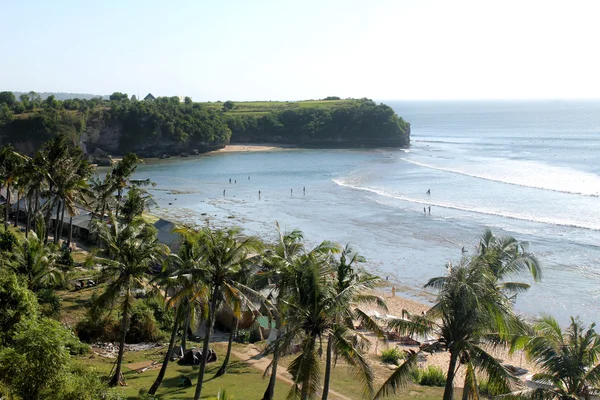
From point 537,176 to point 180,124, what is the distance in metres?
69.6

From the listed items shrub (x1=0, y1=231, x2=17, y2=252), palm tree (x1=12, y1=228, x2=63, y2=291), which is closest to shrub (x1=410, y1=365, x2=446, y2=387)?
palm tree (x1=12, y1=228, x2=63, y2=291)

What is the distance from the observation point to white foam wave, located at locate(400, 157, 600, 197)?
74000mm

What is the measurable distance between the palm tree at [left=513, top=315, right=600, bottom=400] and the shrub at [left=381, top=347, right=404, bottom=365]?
42.1 feet

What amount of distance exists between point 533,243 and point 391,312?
780 inches

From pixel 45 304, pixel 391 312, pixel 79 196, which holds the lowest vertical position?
pixel 391 312

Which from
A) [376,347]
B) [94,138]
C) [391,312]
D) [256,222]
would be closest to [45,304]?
[376,347]

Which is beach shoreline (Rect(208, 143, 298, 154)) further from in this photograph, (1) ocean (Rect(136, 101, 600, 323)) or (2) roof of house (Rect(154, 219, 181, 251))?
(2) roof of house (Rect(154, 219, 181, 251))

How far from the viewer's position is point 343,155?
409ft

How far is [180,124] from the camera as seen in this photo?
122 metres

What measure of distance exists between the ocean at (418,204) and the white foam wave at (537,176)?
145mm

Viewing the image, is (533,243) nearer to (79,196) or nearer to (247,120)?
(79,196)

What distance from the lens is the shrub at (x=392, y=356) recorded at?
88.2ft

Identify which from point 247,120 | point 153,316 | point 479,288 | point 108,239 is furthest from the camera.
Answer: point 247,120

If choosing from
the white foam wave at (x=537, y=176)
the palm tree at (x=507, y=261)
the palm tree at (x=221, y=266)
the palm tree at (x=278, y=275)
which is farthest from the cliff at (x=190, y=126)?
the palm tree at (x=507, y=261)
